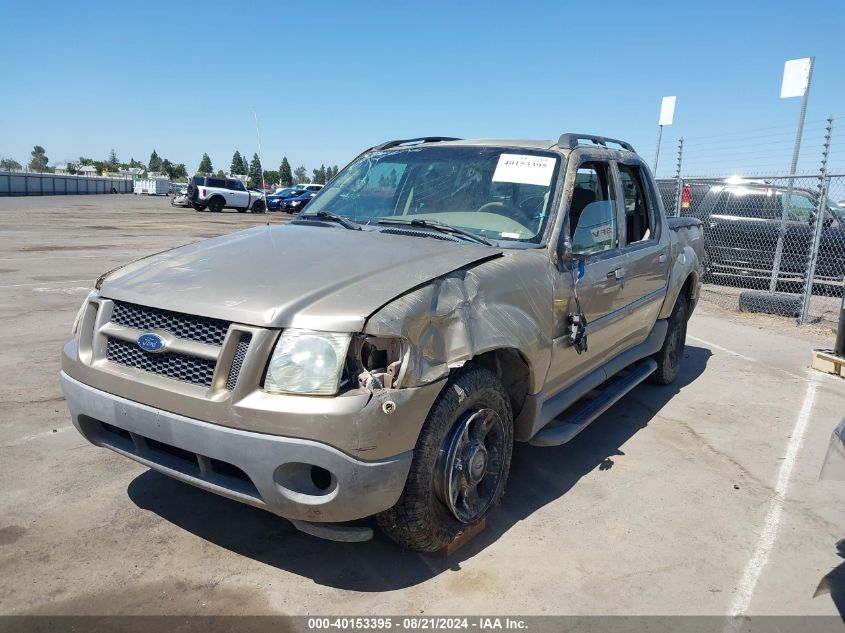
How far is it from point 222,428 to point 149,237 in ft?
54.1

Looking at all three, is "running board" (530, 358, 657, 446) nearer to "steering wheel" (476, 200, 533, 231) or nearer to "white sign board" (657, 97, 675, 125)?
"steering wheel" (476, 200, 533, 231)

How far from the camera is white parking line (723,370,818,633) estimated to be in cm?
277

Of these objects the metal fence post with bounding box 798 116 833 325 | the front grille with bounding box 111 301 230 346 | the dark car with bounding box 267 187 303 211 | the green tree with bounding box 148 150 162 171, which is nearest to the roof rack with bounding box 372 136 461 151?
the front grille with bounding box 111 301 230 346

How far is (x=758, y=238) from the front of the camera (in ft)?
38.6

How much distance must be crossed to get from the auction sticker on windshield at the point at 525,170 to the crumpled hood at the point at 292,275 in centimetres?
70

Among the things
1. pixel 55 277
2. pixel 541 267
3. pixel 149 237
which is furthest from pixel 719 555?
pixel 149 237

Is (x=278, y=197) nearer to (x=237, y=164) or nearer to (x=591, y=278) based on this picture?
(x=591, y=278)

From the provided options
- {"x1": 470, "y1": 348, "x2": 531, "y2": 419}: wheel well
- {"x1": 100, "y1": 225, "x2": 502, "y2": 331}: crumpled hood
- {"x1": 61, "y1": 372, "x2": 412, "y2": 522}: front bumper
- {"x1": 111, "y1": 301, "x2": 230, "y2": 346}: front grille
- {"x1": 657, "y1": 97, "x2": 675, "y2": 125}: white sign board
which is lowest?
{"x1": 61, "y1": 372, "x2": 412, "y2": 522}: front bumper

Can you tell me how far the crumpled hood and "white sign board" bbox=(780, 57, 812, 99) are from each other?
30.2 feet

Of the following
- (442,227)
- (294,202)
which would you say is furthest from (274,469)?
(294,202)

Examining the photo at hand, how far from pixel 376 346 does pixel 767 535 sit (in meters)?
2.41

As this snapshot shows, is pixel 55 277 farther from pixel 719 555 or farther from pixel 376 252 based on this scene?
pixel 719 555

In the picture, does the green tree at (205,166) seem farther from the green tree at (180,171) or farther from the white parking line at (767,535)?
the white parking line at (767,535)

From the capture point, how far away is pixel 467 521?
298 cm
